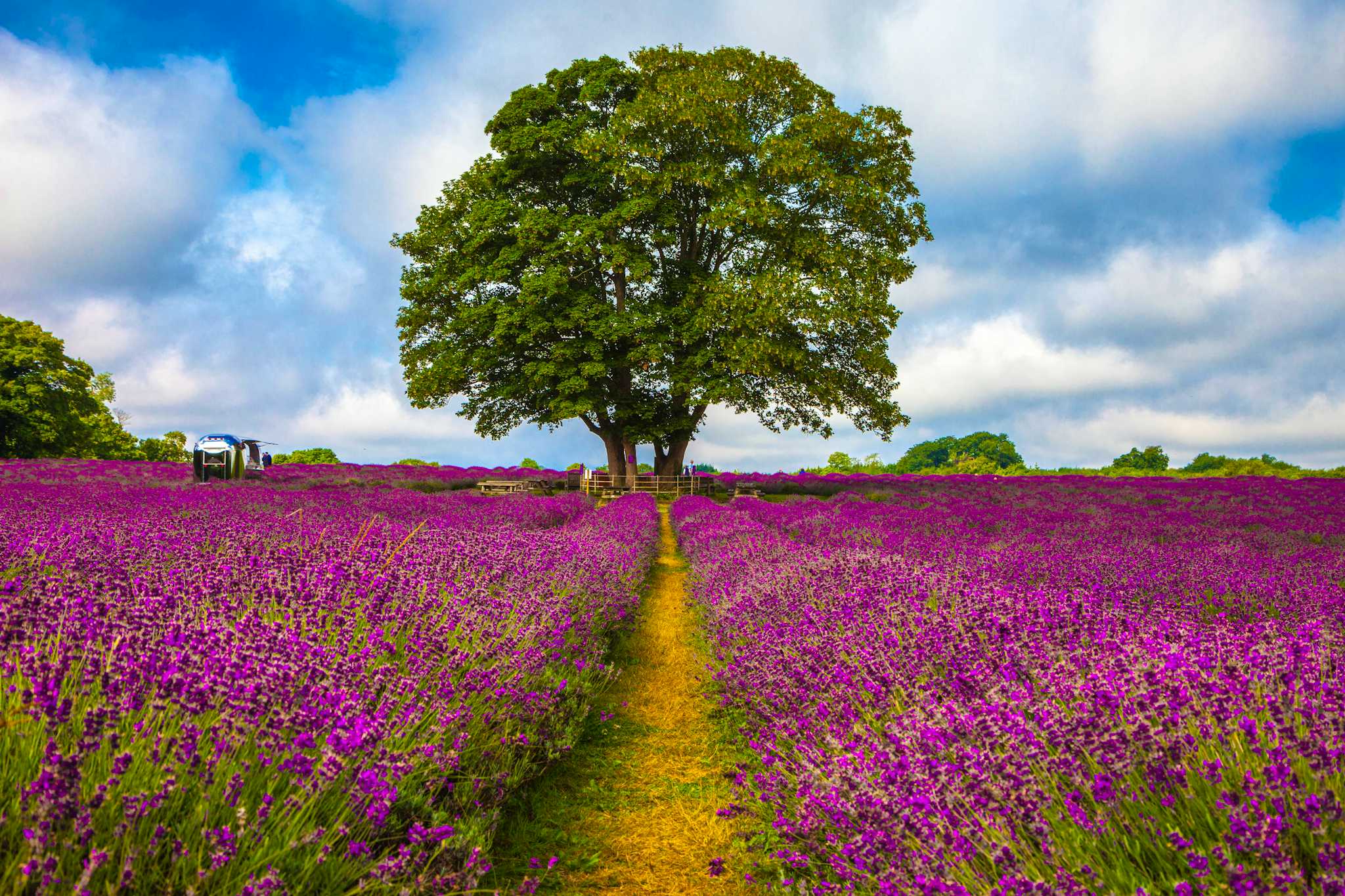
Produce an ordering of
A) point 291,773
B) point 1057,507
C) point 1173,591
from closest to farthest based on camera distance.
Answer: point 291,773, point 1173,591, point 1057,507

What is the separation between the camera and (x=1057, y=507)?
12680 millimetres

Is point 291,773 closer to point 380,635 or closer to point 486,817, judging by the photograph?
point 486,817

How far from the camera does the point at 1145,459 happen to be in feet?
143

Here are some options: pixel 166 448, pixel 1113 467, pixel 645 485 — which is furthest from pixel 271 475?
pixel 1113 467

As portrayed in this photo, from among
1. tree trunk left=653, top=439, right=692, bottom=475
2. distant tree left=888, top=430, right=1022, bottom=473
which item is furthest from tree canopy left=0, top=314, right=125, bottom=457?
distant tree left=888, top=430, right=1022, bottom=473

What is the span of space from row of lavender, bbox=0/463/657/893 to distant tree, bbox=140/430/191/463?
134ft

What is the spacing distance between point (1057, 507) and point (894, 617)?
424 inches

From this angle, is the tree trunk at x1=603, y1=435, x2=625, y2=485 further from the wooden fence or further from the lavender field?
the lavender field

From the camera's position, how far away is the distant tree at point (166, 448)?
38.9 m

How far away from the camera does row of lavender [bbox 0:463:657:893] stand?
168 centimetres

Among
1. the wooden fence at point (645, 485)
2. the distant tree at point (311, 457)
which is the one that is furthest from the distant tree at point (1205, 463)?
the distant tree at point (311, 457)

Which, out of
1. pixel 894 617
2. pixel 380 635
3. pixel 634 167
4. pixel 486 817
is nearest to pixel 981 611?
pixel 894 617

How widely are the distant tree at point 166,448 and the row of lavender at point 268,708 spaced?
40793 millimetres

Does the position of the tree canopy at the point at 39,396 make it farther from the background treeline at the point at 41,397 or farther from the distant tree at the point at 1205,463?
the distant tree at the point at 1205,463
